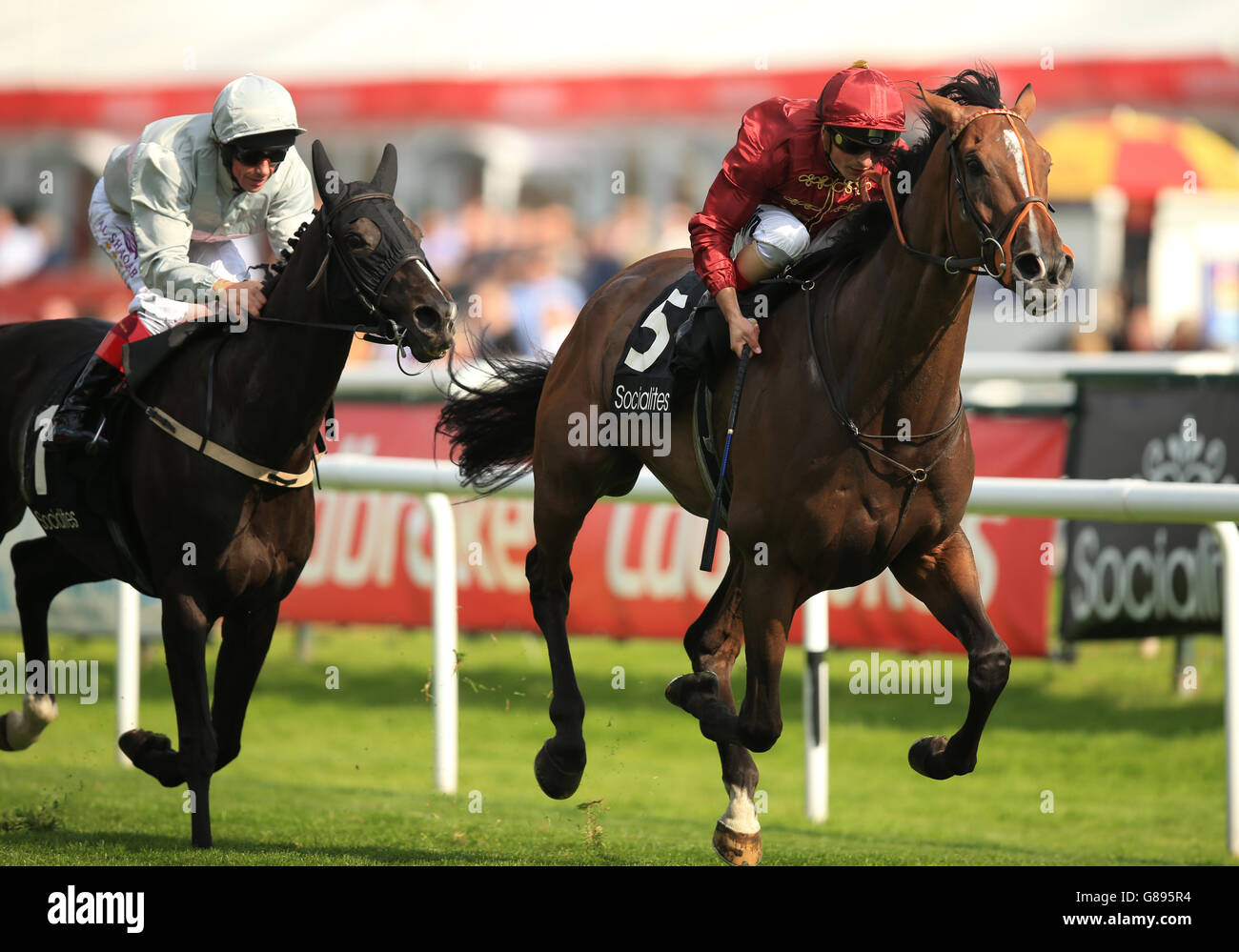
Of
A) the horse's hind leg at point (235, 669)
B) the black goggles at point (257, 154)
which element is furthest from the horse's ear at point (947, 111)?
the horse's hind leg at point (235, 669)

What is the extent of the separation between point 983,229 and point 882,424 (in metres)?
0.63

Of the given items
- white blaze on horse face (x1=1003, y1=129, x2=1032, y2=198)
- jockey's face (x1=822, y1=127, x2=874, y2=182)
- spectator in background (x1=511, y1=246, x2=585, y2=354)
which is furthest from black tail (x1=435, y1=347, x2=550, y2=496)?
spectator in background (x1=511, y1=246, x2=585, y2=354)

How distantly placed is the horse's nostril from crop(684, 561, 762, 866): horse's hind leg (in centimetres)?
165

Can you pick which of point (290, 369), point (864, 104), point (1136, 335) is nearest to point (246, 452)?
point (290, 369)

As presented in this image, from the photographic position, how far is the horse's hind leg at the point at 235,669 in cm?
536

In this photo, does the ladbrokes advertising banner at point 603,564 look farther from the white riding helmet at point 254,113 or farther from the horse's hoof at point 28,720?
the white riding helmet at point 254,113

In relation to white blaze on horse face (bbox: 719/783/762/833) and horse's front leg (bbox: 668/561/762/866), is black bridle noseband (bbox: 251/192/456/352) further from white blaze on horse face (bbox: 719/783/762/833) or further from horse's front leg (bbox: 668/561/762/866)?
white blaze on horse face (bbox: 719/783/762/833)

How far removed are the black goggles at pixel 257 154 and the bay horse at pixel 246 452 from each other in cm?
25

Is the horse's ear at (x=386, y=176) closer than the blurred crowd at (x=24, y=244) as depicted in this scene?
Yes

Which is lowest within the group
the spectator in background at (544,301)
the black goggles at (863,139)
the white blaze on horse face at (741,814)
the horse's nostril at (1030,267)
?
the white blaze on horse face at (741,814)

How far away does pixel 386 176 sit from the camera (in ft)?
16.9

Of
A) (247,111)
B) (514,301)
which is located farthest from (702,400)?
(514,301)

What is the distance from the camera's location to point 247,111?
5.09 m
